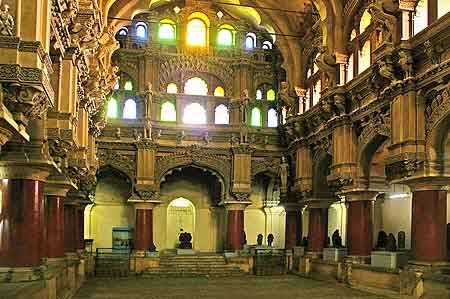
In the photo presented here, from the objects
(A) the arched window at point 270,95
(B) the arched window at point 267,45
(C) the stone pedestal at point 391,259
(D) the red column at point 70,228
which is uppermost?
(B) the arched window at point 267,45

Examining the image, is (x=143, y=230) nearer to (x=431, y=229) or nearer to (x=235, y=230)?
(x=235, y=230)

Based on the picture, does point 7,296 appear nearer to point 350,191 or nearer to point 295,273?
point 350,191

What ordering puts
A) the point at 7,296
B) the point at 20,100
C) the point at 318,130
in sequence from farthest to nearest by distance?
the point at 318,130 → the point at 7,296 → the point at 20,100

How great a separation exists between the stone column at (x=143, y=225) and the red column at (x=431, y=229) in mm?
14356

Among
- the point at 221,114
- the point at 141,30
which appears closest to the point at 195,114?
the point at 221,114

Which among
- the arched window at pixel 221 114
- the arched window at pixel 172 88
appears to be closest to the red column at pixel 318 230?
the arched window at pixel 221 114

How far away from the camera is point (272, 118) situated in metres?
31.9

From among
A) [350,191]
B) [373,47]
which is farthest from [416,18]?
[350,191]

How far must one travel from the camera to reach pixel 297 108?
29422mm

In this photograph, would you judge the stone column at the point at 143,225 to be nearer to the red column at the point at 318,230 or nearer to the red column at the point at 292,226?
the red column at the point at 292,226

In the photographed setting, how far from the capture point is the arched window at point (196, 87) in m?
31.3

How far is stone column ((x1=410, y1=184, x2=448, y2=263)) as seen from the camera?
17.3 meters

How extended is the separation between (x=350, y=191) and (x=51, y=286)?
39.6ft

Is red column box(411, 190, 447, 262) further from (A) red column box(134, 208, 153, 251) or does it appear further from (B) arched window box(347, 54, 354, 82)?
(A) red column box(134, 208, 153, 251)
